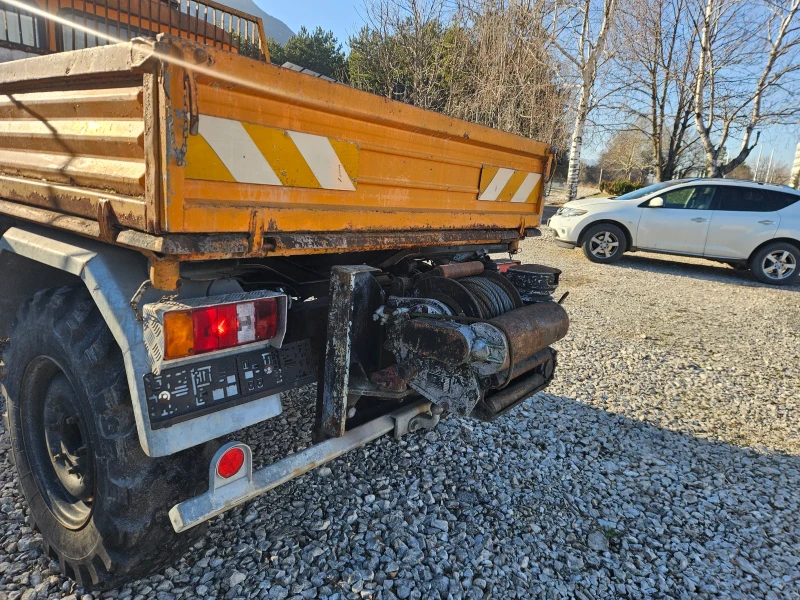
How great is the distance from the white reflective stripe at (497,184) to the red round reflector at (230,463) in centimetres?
198

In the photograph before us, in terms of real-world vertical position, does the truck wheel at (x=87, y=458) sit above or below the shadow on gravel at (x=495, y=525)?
above

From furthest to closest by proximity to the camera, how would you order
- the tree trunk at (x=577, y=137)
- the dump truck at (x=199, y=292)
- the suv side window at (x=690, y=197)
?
the tree trunk at (x=577, y=137), the suv side window at (x=690, y=197), the dump truck at (x=199, y=292)

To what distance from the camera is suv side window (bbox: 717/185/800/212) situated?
938 centimetres

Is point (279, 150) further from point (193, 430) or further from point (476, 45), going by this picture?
point (476, 45)

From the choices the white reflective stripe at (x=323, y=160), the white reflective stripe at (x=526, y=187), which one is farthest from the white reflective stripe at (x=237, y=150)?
the white reflective stripe at (x=526, y=187)

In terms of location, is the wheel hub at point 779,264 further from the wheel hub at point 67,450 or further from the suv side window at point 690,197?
the wheel hub at point 67,450

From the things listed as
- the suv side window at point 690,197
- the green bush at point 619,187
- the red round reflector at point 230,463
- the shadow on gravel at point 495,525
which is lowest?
the shadow on gravel at point 495,525

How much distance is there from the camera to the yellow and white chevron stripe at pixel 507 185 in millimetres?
3027

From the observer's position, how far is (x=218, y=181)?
1.74 meters

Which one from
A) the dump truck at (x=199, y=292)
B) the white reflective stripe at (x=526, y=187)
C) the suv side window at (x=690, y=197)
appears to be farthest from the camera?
the suv side window at (x=690, y=197)

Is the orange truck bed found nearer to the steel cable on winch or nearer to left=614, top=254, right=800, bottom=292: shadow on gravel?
the steel cable on winch

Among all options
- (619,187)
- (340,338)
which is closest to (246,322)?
(340,338)

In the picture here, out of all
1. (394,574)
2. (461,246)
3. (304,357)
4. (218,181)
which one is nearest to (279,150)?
(218,181)

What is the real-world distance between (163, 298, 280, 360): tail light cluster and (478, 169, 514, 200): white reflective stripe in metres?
1.62
